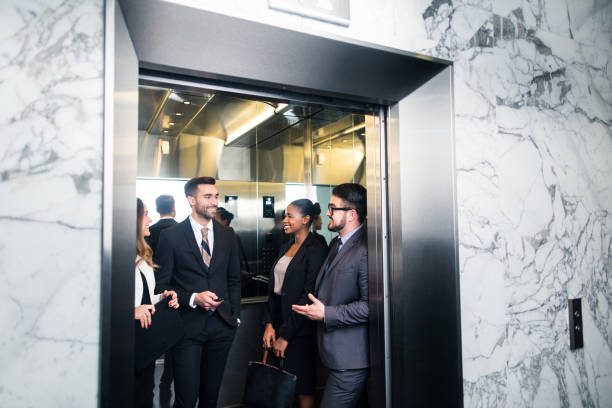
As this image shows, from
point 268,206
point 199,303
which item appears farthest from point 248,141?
point 199,303

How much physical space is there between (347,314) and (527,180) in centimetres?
112

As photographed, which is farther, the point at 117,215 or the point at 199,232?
the point at 199,232

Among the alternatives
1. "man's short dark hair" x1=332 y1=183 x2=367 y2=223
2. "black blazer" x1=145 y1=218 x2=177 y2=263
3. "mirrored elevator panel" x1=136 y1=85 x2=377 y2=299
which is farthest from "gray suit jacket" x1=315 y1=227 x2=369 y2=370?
"mirrored elevator panel" x1=136 y1=85 x2=377 y2=299

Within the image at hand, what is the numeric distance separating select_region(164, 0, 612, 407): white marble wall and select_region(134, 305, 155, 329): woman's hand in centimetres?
159

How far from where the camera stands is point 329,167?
4.97 metres

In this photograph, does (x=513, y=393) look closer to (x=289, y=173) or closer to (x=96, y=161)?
(x=96, y=161)

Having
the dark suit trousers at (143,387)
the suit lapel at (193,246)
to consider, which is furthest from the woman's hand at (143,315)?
the suit lapel at (193,246)

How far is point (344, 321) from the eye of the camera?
6.81 ft

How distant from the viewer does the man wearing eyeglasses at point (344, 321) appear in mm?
2086

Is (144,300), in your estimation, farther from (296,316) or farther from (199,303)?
(296,316)

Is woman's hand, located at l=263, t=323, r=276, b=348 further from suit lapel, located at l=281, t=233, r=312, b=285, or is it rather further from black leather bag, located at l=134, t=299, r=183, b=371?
black leather bag, located at l=134, t=299, r=183, b=371

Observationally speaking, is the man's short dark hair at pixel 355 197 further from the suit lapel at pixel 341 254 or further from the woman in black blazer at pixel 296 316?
the woman in black blazer at pixel 296 316

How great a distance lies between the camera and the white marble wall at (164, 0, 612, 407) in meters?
1.72

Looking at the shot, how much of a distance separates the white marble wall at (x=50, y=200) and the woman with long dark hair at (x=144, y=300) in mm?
1087
